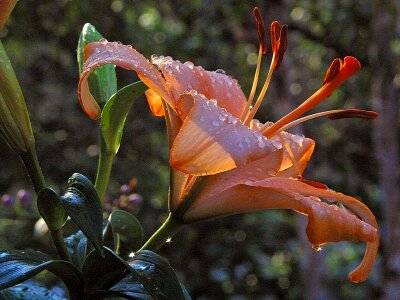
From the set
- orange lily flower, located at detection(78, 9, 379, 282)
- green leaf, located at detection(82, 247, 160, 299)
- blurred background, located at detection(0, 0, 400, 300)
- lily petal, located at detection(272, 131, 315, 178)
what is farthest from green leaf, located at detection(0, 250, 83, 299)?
blurred background, located at detection(0, 0, 400, 300)

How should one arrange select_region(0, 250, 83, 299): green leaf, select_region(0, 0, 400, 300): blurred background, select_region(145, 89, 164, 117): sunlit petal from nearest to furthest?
select_region(0, 250, 83, 299): green leaf < select_region(145, 89, 164, 117): sunlit petal < select_region(0, 0, 400, 300): blurred background

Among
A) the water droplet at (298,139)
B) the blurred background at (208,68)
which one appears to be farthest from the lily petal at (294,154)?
the blurred background at (208,68)

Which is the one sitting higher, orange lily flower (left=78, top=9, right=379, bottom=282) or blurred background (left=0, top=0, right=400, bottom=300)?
orange lily flower (left=78, top=9, right=379, bottom=282)

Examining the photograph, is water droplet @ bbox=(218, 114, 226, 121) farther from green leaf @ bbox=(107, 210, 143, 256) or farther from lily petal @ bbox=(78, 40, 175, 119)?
green leaf @ bbox=(107, 210, 143, 256)

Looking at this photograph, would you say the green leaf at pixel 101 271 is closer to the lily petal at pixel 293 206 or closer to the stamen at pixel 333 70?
the lily petal at pixel 293 206

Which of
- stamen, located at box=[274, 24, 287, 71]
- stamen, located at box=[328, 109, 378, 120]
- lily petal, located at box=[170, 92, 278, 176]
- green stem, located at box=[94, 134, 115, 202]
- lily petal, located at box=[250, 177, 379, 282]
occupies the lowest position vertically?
lily petal, located at box=[250, 177, 379, 282]
